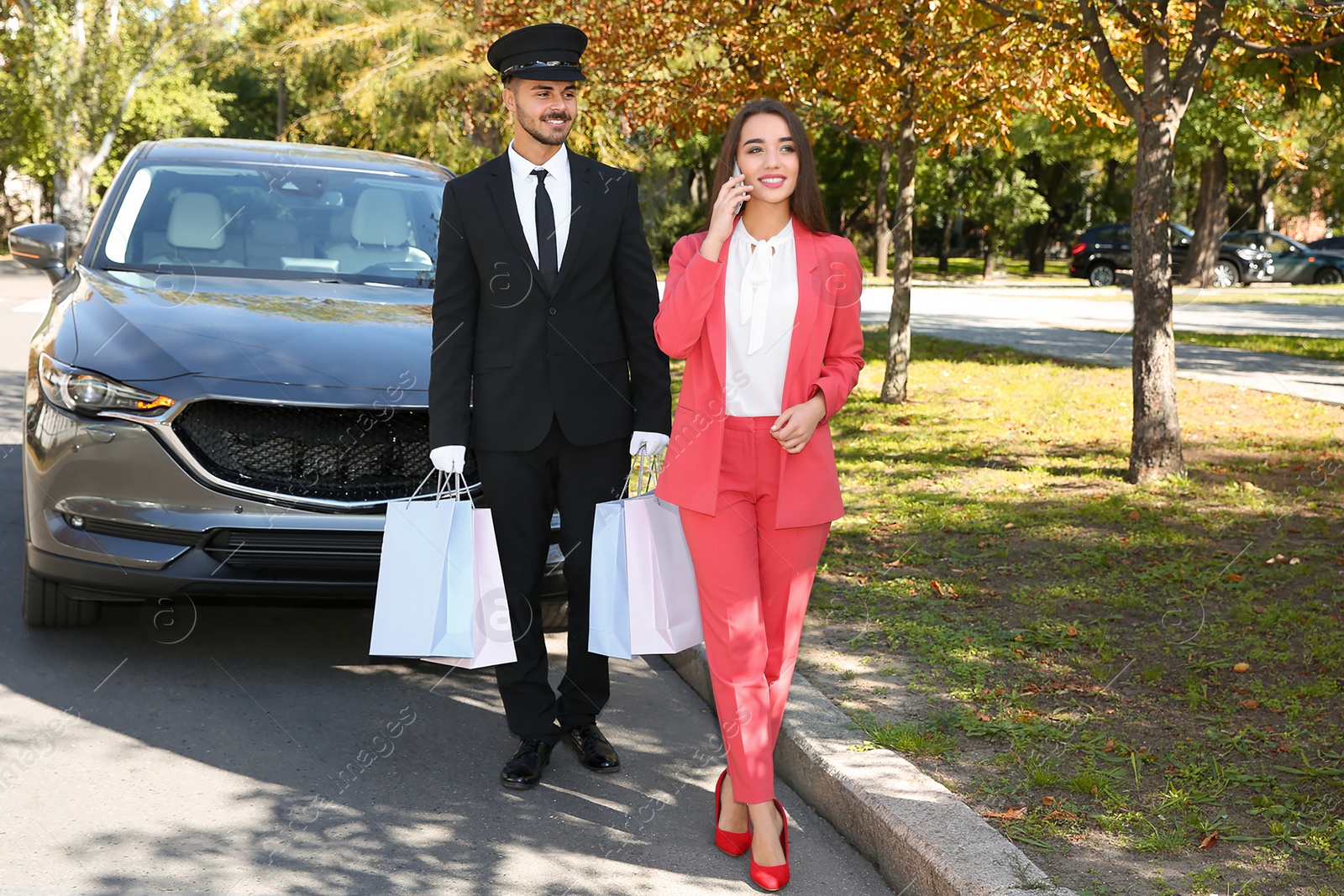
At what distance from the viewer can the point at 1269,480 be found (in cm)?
815

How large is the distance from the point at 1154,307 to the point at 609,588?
5.31 meters

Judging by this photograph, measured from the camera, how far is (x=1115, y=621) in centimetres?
562

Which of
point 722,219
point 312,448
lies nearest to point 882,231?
point 312,448

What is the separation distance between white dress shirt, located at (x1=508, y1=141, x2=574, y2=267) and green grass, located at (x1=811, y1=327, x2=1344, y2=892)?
6.13ft

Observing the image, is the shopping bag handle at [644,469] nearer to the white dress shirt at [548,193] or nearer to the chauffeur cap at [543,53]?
the white dress shirt at [548,193]

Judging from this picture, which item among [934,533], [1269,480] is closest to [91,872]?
[934,533]

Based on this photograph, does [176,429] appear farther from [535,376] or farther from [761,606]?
[761,606]

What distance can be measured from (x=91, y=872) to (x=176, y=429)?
63.3 inches

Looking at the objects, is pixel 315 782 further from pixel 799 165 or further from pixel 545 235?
pixel 799 165

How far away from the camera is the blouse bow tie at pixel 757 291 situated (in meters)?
3.54

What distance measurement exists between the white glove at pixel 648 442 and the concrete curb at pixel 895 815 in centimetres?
106

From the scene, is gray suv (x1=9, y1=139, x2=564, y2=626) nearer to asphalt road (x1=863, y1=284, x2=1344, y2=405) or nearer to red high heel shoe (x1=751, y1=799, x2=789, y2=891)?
red high heel shoe (x1=751, y1=799, x2=789, y2=891)

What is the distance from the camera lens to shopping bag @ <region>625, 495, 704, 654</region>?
378 centimetres

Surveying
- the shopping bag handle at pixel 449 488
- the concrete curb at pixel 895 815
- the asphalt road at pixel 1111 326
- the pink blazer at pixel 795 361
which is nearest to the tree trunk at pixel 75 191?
the asphalt road at pixel 1111 326
